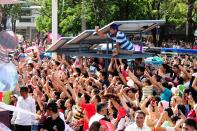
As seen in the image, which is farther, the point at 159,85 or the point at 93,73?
the point at 93,73

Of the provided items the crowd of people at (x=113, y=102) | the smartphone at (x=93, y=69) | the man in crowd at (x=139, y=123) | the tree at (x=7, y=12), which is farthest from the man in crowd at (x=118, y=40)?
the man in crowd at (x=139, y=123)

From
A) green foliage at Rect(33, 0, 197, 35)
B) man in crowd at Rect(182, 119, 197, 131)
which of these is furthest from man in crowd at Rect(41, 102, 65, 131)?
green foliage at Rect(33, 0, 197, 35)

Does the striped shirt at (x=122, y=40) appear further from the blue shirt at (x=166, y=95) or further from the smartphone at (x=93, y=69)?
the smartphone at (x=93, y=69)

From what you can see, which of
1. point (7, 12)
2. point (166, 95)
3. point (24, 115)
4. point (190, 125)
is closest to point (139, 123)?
point (190, 125)

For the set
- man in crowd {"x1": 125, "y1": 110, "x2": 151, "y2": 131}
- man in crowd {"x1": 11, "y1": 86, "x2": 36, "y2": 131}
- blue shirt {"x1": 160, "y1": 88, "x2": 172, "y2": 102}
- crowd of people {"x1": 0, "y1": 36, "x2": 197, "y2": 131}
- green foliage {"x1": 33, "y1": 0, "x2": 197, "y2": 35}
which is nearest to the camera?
man in crowd {"x1": 125, "y1": 110, "x2": 151, "y2": 131}

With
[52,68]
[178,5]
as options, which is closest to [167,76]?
[52,68]

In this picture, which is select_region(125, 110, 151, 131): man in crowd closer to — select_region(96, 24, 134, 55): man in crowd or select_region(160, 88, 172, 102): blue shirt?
select_region(160, 88, 172, 102): blue shirt

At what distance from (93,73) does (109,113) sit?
181 inches

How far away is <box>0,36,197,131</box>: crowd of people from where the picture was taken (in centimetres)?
729

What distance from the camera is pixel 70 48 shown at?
13.0 metres

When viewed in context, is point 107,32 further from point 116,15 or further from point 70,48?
point 116,15

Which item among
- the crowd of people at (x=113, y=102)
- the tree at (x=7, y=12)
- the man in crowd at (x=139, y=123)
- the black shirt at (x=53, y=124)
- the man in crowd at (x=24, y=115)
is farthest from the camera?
the man in crowd at (x=24, y=115)

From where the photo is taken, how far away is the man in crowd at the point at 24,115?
943cm

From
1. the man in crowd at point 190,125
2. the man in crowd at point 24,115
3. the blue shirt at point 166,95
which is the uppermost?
the man in crowd at point 190,125
